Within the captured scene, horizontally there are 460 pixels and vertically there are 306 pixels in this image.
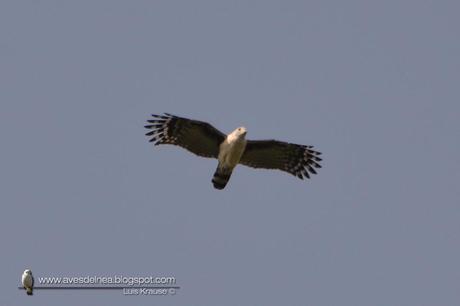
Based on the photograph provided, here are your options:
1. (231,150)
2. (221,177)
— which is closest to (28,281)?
(221,177)

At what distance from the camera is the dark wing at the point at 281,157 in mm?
30516

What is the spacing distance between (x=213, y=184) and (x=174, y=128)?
183 cm

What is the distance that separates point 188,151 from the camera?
30.7 m

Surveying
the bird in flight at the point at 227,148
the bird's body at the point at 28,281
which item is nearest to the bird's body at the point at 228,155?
the bird in flight at the point at 227,148

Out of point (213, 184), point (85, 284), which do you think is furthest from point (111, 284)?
point (213, 184)

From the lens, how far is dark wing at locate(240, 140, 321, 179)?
100 ft

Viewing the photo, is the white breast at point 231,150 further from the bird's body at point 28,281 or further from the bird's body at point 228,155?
the bird's body at point 28,281

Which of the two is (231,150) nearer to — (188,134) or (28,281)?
(188,134)

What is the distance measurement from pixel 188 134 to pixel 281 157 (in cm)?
270

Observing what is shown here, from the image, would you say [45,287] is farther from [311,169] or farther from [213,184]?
[311,169]

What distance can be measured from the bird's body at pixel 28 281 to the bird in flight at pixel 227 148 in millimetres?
4842

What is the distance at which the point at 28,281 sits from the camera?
28.8 metres

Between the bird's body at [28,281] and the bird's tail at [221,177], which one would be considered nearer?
the bird's body at [28,281]

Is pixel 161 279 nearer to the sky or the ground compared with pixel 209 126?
nearer to the ground
